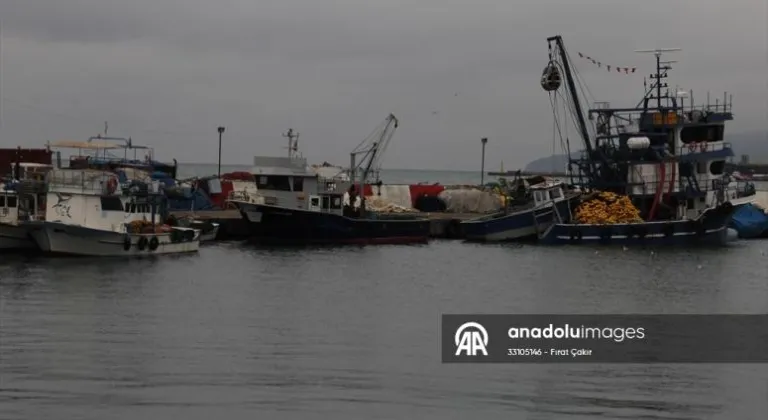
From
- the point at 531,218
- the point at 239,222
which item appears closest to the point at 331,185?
the point at 239,222

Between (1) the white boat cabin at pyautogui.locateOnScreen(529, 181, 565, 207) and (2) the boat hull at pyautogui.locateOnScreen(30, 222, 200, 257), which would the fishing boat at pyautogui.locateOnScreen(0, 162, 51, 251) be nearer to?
(2) the boat hull at pyautogui.locateOnScreen(30, 222, 200, 257)

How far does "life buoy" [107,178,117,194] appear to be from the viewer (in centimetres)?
4322

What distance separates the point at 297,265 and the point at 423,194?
30.2m

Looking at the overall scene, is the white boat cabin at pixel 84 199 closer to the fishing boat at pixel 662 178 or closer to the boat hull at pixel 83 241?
the boat hull at pixel 83 241

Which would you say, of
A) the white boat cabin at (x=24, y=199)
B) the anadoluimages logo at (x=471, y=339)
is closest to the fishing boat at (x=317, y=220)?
the white boat cabin at (x=24, y=199)

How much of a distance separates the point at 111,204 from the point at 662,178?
2807cm


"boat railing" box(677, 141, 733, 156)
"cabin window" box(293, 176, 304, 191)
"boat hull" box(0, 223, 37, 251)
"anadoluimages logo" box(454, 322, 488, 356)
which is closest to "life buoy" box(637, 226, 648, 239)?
"boat railing" box(677, 141, 733, 156)

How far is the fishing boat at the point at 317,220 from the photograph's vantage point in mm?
53656

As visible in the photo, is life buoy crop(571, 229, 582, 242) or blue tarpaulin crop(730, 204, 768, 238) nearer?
life buoy crop(571, 229, 582, 242)

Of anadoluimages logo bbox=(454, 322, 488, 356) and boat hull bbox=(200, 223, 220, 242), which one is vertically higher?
boat hull bbox=(200, 223, 220, 242)

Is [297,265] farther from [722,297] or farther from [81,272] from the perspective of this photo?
[722,297]

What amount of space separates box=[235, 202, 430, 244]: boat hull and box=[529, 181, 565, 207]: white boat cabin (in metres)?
7.47

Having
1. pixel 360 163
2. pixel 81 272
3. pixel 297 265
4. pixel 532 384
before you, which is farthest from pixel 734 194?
pixel 532 384

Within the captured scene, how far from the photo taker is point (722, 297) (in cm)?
3512
